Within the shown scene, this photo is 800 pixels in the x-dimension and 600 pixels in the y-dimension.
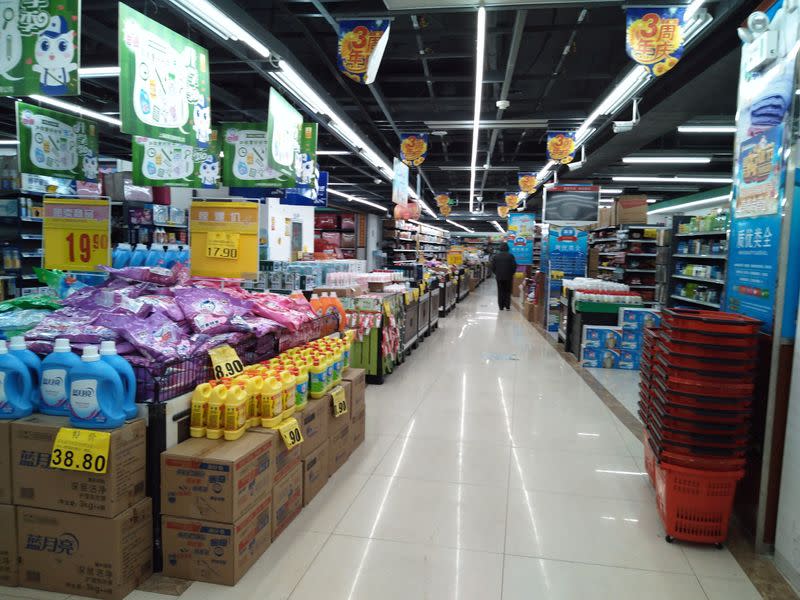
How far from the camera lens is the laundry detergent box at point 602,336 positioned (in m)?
7.69

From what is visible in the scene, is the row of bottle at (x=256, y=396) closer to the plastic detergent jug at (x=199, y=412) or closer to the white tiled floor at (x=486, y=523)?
the plastic detergent jug at (x=199, y=412)

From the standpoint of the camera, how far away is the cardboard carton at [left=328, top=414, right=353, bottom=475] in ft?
12.1

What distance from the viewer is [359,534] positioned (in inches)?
116

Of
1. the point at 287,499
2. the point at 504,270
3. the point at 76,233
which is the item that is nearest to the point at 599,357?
the point at 287,499

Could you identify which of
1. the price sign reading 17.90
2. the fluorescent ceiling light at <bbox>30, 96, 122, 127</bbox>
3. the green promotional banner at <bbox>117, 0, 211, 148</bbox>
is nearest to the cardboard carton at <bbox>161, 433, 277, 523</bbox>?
the green promotional banner at <bbox>117, 0, 211, 148</bbox>

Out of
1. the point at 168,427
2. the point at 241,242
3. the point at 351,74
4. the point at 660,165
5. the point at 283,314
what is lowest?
the point at 168,427

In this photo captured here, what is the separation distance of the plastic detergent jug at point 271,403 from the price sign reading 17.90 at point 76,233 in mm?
2537

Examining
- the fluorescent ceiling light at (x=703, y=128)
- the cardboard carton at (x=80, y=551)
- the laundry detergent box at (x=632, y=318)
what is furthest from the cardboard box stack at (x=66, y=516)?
the fluorescent ceiling light at (x=703, y=128)

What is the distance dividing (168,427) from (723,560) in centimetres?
299

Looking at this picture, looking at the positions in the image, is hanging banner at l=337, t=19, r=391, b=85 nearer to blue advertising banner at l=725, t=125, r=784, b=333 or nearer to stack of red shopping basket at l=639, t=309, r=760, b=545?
blue advertising banner at l=725, t=125, r=784, b=333

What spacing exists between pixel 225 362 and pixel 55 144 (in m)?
4.06

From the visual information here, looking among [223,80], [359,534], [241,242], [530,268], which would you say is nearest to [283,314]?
[241,242]

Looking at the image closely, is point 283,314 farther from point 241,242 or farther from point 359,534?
point 359,534

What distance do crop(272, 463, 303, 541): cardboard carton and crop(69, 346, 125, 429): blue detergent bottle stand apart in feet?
3.18
